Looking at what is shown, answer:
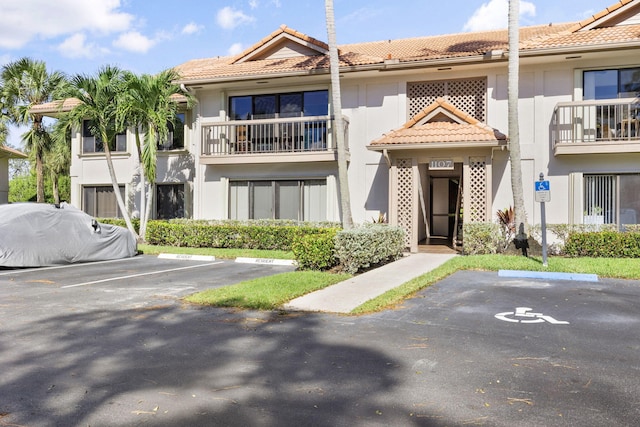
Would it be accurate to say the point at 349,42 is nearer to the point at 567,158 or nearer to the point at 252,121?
the point at 252,121

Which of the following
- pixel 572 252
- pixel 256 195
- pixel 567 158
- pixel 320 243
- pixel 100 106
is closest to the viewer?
pixel 320 243

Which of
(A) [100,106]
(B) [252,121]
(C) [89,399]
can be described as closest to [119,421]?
(C) [89,399]

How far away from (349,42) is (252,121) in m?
6.69

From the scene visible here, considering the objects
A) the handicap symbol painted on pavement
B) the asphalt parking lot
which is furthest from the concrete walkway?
the handicap symbol painted on pavement

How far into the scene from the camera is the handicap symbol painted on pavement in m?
Answer: 6.84

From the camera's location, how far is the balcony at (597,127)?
557 inches

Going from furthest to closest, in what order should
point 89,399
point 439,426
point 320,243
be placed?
point 320,243
point 89,399
point 439,426

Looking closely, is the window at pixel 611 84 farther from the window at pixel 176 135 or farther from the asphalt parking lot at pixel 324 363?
the window at pixel 176 135

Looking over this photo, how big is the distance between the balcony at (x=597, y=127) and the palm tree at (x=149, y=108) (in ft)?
42.2

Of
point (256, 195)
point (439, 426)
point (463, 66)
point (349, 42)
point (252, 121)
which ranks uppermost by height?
point (349, 42)

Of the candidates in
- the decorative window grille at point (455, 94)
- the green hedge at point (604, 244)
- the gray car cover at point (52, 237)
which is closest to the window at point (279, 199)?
the decorative window grille at point (455, 94)

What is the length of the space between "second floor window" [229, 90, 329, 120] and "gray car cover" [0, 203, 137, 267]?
6642mm

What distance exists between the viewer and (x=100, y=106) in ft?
56.7

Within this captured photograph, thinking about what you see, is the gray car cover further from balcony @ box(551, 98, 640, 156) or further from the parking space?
balcony @ box(551, 98, 640, 156)
